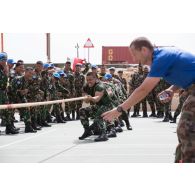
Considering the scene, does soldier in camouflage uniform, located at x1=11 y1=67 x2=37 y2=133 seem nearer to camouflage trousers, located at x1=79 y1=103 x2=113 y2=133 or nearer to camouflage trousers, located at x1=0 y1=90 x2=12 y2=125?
camouflage trousers, located at x1=0 y1=90 x2=12 y2=125

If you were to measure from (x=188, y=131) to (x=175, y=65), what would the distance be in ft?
2.06

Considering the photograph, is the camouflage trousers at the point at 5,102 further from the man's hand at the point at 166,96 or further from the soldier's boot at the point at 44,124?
the man's hand at the point at 166,96

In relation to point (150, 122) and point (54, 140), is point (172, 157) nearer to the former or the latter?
point (54, 140)

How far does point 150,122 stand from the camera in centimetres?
1533

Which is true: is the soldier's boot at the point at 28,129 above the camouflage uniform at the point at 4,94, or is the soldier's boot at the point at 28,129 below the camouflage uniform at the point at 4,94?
below

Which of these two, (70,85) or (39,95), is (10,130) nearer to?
(39,95)

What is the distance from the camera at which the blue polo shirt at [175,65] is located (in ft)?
14.8

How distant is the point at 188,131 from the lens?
181 inches

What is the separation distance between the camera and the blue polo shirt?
450 centimetres

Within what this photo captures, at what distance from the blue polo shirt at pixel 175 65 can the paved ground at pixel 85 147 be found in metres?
3.10

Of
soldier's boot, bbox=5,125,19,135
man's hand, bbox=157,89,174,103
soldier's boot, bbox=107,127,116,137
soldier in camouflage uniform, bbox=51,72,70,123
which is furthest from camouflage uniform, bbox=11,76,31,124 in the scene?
man's hand, bbox=157,89,174,103

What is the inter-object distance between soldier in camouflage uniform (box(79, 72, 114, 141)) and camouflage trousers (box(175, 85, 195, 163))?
5.24 m

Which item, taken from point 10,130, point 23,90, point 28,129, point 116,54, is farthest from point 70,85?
point 116,54

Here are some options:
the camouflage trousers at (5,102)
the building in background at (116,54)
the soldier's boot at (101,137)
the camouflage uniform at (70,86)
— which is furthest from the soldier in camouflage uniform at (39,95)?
the building in background at (116,54)
